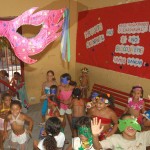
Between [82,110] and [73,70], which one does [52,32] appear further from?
[73,70]

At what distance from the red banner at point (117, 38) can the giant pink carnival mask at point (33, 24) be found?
2.83 m

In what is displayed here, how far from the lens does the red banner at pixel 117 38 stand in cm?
509

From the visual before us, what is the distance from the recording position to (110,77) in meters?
6.17

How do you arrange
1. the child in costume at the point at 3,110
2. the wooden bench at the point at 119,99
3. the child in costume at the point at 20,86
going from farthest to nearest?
the child in costume at the point at 20,86 < the wooden bench at the point at 119,99 < the child in costume at the point at 3,110

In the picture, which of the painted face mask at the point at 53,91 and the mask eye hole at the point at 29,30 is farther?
the mask eye hole at the point at 29,30

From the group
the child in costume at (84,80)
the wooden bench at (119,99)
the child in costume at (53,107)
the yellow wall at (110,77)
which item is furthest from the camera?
the child in costume at (84,80)

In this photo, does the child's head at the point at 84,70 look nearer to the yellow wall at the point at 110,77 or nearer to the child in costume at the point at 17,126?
the yellow wall at the point at 110,77

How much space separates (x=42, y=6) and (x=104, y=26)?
1.86 metres

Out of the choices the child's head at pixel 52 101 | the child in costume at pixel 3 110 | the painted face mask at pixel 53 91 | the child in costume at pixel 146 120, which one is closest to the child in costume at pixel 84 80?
the painted face mask at pixel 53 91

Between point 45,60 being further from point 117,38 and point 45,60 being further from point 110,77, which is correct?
point 117,38

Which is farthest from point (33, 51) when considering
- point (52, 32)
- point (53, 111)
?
point (53, 111)

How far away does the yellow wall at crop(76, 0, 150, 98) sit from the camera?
17.6 ft

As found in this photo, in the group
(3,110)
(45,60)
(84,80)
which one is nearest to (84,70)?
(84,80)

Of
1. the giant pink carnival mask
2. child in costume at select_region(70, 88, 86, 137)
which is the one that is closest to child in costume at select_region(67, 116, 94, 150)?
the giant pink carnival mask
